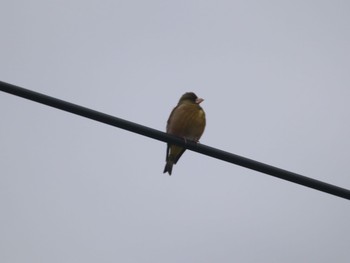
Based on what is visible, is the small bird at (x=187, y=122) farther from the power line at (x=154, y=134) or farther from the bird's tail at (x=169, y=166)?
the power line at (x=154, y=134)

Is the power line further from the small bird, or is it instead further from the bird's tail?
the bird's tail

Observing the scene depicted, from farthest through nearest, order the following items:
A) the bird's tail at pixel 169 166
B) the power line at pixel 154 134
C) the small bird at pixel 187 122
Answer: the bird's tail at pixel 169 166 < the small bird at pixel 187 122 < the power line at pixel 154 134

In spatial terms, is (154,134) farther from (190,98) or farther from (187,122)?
(190,98)

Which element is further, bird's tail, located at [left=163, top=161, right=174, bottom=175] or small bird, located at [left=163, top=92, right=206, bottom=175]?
bird's tail, located at [left=163, top=161, right=174, bottom=175]

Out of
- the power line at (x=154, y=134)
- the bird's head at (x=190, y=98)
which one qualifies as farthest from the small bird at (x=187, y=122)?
the power line at (x=154, y=134)

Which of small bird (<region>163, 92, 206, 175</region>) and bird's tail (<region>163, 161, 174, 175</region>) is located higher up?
small bird (<region>163, 92, 206, 175</region>)

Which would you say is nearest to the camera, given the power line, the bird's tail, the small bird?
the power line

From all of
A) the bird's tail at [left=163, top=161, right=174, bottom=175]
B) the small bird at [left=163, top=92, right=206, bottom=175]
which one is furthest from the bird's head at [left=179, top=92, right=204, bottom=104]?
the bird's tail at [left=163, top=161, right=174, bottom=175]

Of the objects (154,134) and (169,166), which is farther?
(169,166)

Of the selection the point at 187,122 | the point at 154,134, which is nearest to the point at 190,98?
the point at 187,122

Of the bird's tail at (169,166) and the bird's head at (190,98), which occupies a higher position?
the bird's head at (190,98)

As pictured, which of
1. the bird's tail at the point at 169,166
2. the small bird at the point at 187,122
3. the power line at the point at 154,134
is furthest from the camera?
the bird's tail at the point at 169,166

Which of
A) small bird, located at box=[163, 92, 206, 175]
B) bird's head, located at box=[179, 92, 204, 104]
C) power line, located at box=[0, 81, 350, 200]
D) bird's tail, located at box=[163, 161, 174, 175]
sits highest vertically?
bird's head, located at box=[179, 92, 204, 104]

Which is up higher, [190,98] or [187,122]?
[190,98]
